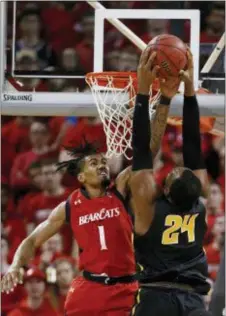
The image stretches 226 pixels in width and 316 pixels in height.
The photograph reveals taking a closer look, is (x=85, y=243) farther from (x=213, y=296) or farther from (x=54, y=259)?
(x=54, y=259)

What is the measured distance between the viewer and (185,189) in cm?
545

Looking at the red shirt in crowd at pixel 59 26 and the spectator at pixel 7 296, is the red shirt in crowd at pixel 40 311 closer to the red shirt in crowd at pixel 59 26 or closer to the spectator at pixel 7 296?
the spectator at pixel 7 296

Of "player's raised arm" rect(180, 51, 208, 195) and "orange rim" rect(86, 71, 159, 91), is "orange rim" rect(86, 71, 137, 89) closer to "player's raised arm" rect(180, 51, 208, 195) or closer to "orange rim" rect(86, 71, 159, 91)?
"orange rim" rect(86, 71, 159, 91)

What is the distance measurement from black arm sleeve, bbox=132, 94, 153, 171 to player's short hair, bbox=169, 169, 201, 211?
0.69ft

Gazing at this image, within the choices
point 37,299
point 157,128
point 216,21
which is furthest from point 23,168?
point 157,128

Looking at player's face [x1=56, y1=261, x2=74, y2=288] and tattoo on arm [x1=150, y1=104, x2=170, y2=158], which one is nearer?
tattoo on arm [x1=150, y1=104, x2=170, y2=158]

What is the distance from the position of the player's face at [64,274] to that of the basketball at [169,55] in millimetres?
2826

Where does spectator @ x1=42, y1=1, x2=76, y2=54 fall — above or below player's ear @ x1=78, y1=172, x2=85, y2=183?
above

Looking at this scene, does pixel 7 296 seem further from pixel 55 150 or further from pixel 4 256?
pixel 55 150

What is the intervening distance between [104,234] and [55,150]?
11.0 ft

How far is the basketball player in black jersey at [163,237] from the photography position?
5.56 meters

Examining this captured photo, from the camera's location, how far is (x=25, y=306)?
8250 mm

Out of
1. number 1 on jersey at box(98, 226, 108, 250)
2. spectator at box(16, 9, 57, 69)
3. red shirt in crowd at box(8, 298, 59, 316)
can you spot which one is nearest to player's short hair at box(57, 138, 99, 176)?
number 1 on jersey at box(98, 226, 108, 250)

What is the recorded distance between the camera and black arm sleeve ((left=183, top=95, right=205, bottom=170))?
5812 millimetres
